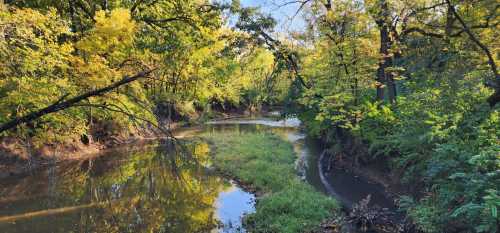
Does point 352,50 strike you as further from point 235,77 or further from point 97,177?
point 235,77

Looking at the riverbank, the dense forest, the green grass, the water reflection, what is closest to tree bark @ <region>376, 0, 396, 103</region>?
the dense forest

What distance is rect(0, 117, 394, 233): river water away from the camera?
Answer: 11492 millimetres

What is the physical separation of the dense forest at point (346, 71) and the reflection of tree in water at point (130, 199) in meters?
2.43

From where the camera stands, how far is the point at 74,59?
16.2 metres

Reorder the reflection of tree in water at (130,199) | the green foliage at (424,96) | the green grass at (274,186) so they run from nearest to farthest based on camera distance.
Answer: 1. the green foliage at (424,96)
2. the green grass at (274,186)
3. the reflection of tree in water at (130,199)

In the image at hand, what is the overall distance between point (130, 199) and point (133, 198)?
0.16 meters

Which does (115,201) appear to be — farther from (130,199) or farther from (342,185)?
(342,185)

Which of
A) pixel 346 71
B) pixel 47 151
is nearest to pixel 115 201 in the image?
pixel 47 151

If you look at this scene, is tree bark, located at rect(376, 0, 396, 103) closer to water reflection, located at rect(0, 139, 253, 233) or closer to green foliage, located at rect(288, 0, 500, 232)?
green foliage, located at rect(288, 0, 500, 232)

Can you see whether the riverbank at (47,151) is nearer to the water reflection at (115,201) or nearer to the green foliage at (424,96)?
the water reflection at (115,201)

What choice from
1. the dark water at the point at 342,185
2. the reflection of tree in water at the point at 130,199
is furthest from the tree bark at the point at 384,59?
the reflection of tree in water at the point at 130,199

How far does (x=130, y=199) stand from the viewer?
14.0 metres

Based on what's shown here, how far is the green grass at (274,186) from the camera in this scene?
36.8 ft

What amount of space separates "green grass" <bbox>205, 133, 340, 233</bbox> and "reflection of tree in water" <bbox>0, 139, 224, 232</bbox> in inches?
62.6
